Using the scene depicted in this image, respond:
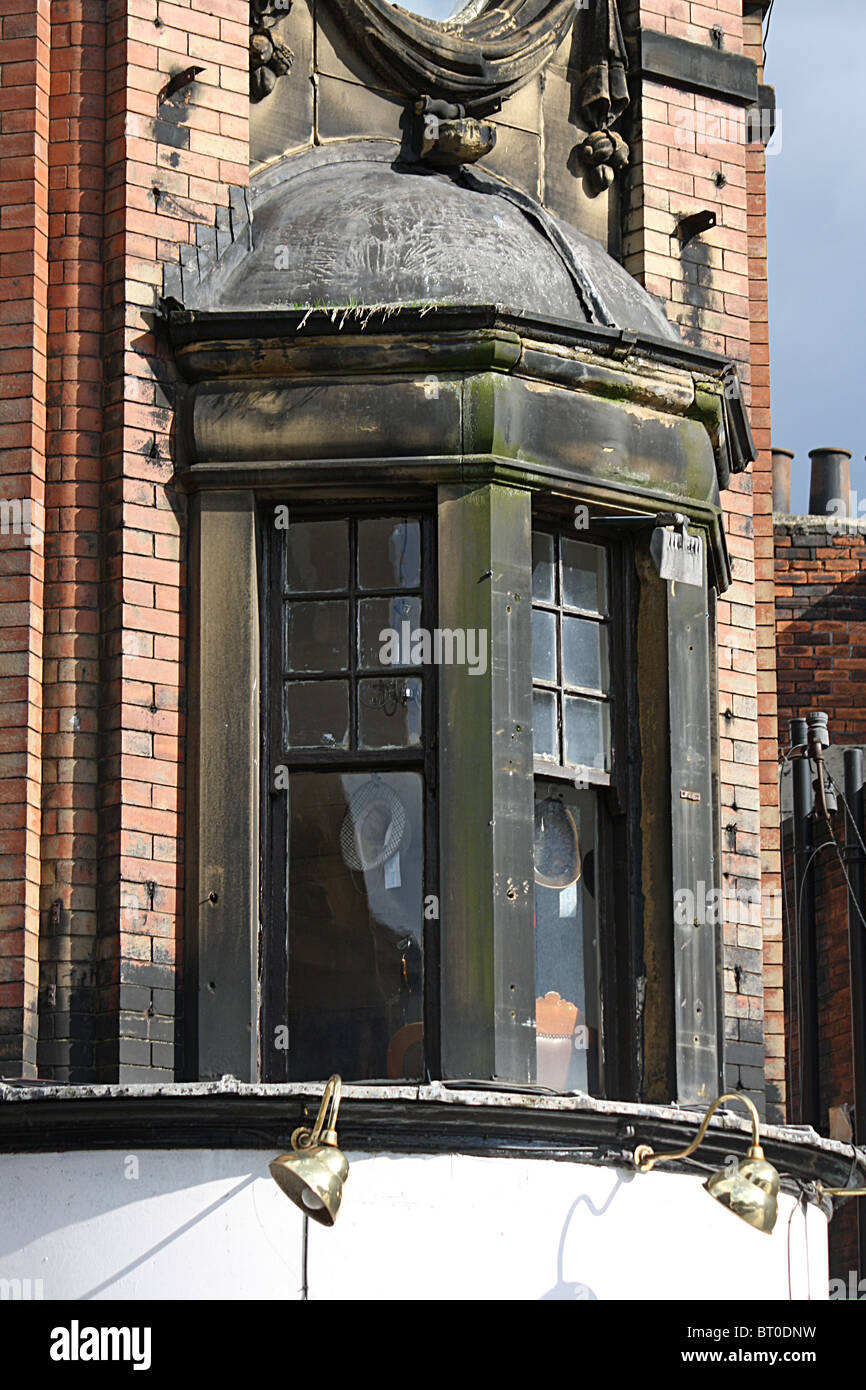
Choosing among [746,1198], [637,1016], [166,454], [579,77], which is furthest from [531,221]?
[746,1198]

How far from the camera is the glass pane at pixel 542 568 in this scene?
11289 mm

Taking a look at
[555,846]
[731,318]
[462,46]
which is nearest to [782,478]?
[731,318]

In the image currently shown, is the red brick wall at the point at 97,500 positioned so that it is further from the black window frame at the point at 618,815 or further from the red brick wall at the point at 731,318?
the red brick wall at the point at 731,318

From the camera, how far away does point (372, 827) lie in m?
10.9

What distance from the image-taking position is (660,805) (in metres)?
11.2

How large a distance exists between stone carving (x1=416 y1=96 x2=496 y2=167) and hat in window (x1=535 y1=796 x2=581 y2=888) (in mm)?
3041

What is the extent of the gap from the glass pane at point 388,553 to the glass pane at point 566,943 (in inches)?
42.1

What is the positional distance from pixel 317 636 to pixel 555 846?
1368 mm

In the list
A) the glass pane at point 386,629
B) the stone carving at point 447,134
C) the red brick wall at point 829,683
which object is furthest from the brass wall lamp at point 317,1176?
the red brick wall at point 829,683

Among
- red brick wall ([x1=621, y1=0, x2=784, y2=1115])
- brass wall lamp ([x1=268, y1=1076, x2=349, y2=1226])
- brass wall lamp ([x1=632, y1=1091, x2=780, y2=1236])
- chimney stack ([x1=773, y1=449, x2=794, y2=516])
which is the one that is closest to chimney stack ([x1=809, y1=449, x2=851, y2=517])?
chimney stack ([x1=773, y1=449, x2=794, y2=516])

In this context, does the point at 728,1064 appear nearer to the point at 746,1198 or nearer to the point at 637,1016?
the point at 637,1016

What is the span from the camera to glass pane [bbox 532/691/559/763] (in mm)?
11133

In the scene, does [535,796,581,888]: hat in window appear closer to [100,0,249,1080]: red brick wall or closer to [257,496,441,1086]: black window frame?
[257,496,441,1086]: black window frame

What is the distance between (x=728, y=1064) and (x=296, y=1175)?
10.3ft
